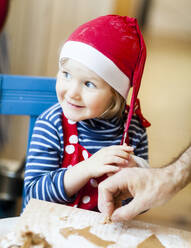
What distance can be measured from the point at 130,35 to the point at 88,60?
10cm

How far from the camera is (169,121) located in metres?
2.44

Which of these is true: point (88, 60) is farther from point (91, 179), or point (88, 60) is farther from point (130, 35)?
point (91, 179)

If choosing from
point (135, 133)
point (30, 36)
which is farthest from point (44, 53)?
point (135, 133)

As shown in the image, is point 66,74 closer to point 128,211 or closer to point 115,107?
point 115,107

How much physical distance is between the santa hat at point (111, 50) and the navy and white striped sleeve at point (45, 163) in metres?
0.16

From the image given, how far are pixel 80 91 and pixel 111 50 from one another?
0.32 feet

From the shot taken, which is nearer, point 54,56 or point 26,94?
point 26,94

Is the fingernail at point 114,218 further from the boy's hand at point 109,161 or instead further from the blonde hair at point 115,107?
the blonde hair at point 115,107

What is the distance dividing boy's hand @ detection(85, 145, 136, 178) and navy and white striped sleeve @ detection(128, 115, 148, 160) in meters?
0.16

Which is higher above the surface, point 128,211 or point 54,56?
point 128,211

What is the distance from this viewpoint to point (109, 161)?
66 cm

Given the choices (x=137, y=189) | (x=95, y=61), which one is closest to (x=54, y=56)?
(x=95, y=61)

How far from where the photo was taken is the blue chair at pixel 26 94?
92 centimetres

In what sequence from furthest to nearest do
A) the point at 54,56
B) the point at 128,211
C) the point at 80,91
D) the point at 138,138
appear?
the point at 54,56 → the point at 138,138 → the point at 80,91 → the point at 128,211
